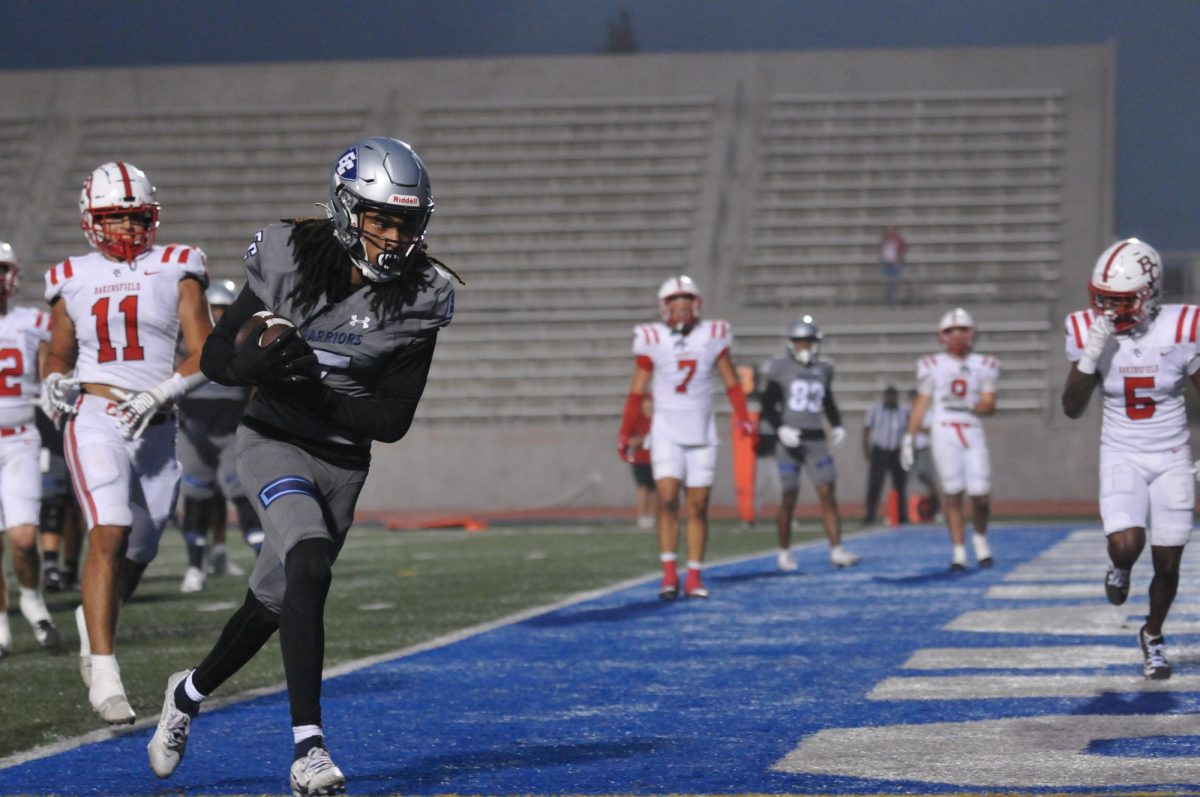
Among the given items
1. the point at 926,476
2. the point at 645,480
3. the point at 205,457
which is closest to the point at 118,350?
the point at 205,457

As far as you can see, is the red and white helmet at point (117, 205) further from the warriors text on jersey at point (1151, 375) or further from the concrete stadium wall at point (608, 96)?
the concrete stadium wall at point (608, 96)

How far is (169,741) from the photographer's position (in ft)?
14.8

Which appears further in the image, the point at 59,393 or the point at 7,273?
the point at 7,273

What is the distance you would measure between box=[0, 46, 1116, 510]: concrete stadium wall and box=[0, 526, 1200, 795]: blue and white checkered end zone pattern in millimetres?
15047

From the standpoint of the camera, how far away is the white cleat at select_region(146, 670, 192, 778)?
447 centimetres

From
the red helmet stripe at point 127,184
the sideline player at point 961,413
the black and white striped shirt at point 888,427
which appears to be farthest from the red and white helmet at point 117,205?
the black and white striped shirt at point 888,427

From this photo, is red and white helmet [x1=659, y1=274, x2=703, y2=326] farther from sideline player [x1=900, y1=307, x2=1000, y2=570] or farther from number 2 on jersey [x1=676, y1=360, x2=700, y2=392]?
sideline player [x1=900, y1=307, x2=1000, y2=570]

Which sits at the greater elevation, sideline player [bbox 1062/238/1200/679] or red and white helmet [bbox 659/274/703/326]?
red and white helmet [bbox 659/274/703/326]

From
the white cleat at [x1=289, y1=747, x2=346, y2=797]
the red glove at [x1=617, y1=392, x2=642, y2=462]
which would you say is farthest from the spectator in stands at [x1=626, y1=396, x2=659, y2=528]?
the white cleat at [x1=289, y1=747, x2=346, y2=797]

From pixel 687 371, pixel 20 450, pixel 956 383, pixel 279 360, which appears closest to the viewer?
pixel 279 360

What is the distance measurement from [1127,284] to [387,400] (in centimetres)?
326

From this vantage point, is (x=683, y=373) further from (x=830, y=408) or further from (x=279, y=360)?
(x=279, y=360)

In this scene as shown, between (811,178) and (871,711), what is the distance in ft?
76.3

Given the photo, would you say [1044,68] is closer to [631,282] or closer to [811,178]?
[811,178]
